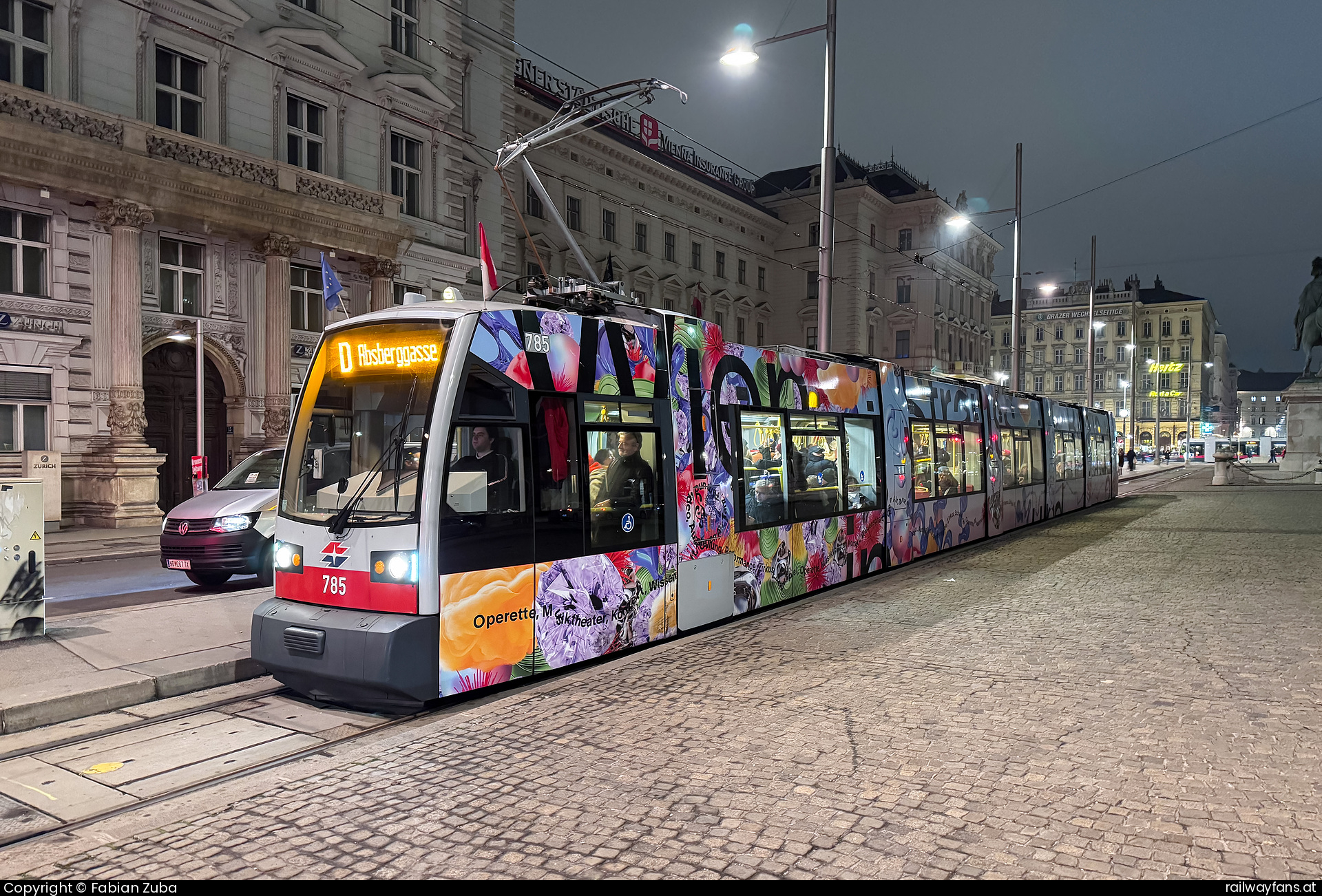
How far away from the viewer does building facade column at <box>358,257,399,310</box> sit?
23.9 metres

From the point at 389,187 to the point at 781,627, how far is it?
812 inches

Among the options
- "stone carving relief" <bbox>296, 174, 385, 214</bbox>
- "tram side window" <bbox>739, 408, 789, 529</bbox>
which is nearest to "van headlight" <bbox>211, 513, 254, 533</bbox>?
"tram side window" <bbox>739, 408, 789, 529</bbox>

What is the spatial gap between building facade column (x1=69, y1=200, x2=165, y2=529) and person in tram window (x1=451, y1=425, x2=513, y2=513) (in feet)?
51.7

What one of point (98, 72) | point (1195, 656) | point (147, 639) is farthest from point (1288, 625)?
point (98, 72)

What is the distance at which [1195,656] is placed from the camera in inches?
284

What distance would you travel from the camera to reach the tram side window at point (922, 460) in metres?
13.0

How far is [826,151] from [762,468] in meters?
9.32

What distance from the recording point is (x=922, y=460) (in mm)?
13242

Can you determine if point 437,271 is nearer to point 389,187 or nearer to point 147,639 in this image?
point 389,187

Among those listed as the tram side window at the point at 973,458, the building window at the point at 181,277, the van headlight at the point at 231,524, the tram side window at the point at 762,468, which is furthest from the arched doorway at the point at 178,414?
the tram side window at the point at 973,458

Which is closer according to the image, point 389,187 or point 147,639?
point 147,639

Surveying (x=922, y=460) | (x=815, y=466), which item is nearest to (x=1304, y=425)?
(x=922, y=460)

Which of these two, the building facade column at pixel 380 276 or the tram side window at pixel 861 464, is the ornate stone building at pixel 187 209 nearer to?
the building facade column at pixel 380 276

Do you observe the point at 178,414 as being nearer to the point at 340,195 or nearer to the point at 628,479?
the point at 340,195
